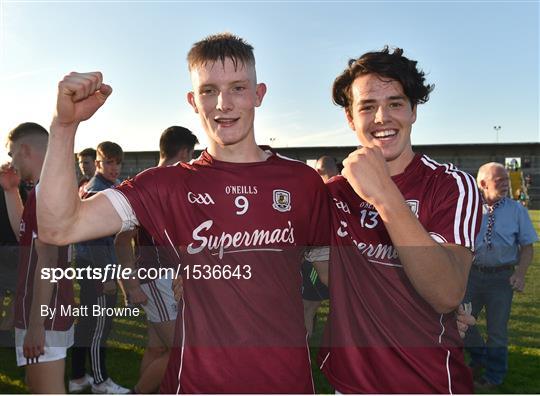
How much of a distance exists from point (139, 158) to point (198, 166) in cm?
4943

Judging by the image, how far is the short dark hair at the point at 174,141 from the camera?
568 centimetres

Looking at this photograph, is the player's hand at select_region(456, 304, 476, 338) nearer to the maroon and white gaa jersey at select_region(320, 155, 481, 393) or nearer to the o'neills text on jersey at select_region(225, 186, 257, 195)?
the maroon and white gaa jersey at select_region(320, 155, 481, 393)

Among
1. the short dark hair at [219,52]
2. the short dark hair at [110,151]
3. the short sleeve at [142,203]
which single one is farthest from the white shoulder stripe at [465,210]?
the short dark hair at [110,151]

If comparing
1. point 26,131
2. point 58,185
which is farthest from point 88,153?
point 58,185

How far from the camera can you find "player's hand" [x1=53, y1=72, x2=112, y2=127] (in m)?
2.00

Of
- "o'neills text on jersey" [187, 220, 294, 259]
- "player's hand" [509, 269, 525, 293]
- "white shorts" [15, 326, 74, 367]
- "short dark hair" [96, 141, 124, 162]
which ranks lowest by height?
Answer: "white shorts" [15, 326, 74, 367]

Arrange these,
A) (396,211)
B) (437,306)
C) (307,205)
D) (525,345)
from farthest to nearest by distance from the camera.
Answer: (525,345), (307,205), (437,306), (396,211)

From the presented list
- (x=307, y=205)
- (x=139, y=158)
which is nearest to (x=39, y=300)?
(x=307, y=205)

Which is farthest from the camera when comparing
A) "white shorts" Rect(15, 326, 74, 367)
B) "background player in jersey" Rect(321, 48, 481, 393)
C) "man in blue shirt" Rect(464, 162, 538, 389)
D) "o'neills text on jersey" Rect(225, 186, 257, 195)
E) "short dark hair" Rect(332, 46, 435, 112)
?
"man in blue shirt" Rect(464, 162, 538, 389)

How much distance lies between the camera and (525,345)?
7.04 metres

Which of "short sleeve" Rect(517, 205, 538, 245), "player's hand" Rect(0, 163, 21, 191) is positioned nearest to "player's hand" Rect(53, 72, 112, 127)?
"player's hand" Rect(0, 163, 21, 191)

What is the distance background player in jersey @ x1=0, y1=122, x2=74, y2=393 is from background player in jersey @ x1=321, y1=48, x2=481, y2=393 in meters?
2.45

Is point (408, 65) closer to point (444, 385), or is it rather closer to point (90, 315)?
point (444, 385)

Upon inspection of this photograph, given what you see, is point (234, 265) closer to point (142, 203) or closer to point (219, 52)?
point (142, 203)
